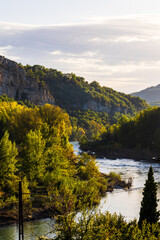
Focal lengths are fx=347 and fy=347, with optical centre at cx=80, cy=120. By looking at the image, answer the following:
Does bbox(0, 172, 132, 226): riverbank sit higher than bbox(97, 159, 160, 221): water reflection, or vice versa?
bbox(0, 172, 132, 226): riverbank

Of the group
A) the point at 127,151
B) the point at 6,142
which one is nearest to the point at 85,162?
the point at 6,142

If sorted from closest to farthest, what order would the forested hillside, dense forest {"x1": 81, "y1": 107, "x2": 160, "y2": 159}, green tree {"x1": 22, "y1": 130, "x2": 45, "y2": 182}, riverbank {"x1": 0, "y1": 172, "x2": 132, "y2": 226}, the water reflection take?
1. riverbank {"x1": 0, "y1": 172, "x2": 132, "y2": 226}
2. the water reflection
3. the forested hillside
4. green tree {"x1": 22, "y1": 130, "x2": 45, "y2": 182}
5. dense forest {"x1": 81, "y1": 107, "x2": 160, "y2": 159}

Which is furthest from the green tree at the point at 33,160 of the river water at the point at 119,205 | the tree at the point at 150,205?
the tree at the point at 150,205

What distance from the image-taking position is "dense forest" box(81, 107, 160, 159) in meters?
128

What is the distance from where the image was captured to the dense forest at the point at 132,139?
128 m

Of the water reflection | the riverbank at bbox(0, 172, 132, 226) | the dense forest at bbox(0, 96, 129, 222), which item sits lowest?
the water reflection

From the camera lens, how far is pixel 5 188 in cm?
5184

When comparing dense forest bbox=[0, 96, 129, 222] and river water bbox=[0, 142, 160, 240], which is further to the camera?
dense forest bbox=[0, 96, 129, 222]

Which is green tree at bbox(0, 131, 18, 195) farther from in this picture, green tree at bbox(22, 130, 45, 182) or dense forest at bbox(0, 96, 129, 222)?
green tree at bbox(22, 130, 45, 182)

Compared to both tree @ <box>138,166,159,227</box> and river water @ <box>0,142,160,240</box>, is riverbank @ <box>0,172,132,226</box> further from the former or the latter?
tree @ <box>138,166,159,227</box>

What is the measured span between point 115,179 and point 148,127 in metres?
71.8

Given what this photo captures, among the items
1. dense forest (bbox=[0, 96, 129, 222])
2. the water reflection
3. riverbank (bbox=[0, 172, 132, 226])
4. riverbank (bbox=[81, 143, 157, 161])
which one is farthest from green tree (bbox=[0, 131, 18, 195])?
riverbank (bbox=[81, 143, 157, 161])

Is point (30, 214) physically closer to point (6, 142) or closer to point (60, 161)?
point (6, 142)

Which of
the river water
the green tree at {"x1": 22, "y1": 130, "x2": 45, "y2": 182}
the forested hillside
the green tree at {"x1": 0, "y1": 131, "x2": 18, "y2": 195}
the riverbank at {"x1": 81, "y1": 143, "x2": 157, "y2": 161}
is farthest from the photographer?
the riverbank at {"x1": 81, "y1": 143, "x2": 157, "y2": 161}
